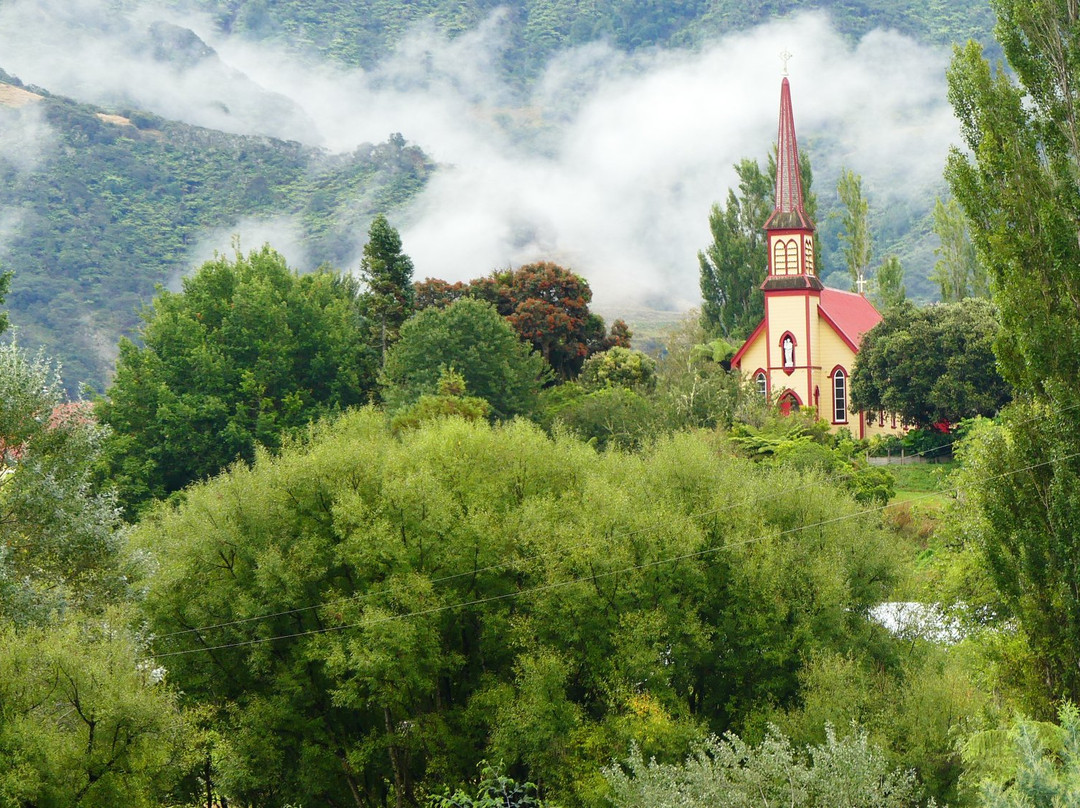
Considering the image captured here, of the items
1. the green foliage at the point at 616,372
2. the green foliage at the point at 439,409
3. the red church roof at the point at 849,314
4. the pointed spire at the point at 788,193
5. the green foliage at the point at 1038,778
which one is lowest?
the green foliage at the point at 1038,778

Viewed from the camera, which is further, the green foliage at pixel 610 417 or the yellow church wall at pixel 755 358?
the yellow church wall at pixel 755 358

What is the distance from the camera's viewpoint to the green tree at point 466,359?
170 ft

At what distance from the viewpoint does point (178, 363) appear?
175 feet

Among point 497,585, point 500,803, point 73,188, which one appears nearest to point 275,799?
point 497,585

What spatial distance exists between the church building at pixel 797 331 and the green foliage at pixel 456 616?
3572cm

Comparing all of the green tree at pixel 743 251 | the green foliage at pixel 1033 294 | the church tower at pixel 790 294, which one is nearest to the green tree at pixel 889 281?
the green tree at pixel 743 251

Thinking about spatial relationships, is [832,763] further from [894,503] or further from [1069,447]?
[894,503]

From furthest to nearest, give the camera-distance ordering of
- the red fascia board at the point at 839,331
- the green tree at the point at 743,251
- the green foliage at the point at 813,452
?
1. the green tree at the point at 743,251
2. the red fascia board at the point at 839,331
3. the green foliage at the point at 813,452

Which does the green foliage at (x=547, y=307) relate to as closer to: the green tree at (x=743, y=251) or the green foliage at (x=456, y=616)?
the green tree at (x=743, y=251)

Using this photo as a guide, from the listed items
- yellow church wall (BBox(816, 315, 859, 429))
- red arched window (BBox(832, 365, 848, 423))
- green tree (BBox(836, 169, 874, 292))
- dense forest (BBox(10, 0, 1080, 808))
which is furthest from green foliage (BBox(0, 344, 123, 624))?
green tree (BBox(836, 169, 874, 292))

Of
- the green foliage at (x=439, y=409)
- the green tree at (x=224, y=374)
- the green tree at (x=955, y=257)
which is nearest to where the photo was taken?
the green foliage at (x=439, y=409)

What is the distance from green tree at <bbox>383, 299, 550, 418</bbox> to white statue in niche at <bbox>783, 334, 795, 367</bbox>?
1968 centimetres

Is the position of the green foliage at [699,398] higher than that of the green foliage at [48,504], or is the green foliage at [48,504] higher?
the green foliage at [699,398]

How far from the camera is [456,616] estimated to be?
105ft
